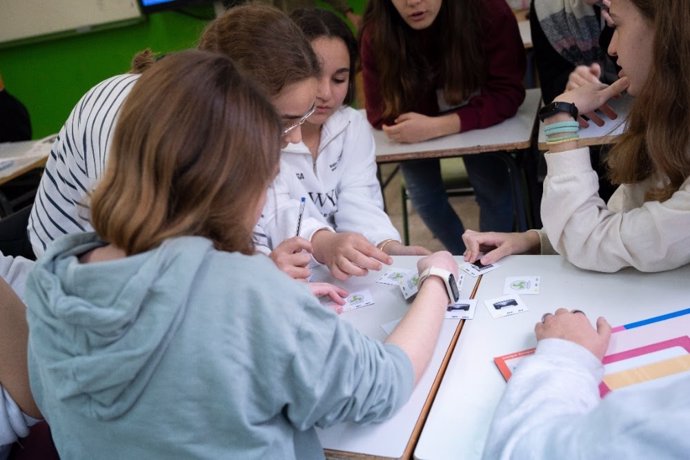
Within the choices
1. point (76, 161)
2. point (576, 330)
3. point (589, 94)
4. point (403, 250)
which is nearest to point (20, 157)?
point (76, 161)

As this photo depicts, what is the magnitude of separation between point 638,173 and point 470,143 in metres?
1.00

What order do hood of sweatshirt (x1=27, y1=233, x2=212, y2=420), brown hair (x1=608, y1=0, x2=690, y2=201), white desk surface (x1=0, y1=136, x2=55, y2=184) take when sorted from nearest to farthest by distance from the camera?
hood of sweatshirt (x1=27, y1=233, x2=212, y2=420) → brown hair (x1=608, y1=0, x2=690, y2=201) → white desk surface (x1=0, y1=136, x2=55, y2=184)

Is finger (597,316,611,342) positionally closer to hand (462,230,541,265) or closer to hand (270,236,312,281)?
hand (462,230,541,265)

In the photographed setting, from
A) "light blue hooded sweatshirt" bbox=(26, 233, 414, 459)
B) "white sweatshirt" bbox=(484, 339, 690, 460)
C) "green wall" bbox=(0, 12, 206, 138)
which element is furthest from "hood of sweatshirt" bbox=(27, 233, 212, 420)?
"green wall" bbox=(0, 12, 206, 138)

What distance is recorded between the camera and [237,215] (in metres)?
0.79

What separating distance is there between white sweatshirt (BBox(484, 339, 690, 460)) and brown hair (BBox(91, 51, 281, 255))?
46 cm

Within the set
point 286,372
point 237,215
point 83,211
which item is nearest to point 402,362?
point 286,372

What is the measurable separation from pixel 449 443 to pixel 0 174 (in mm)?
2859

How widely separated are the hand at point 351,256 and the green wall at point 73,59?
139 inches

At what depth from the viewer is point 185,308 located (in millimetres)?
712

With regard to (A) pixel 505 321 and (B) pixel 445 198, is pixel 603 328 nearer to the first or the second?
(A) pixel 505 321

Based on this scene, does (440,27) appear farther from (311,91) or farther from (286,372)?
(286,372)

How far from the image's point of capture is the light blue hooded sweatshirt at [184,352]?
0.69m

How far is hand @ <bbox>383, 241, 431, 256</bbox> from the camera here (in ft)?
5.03
